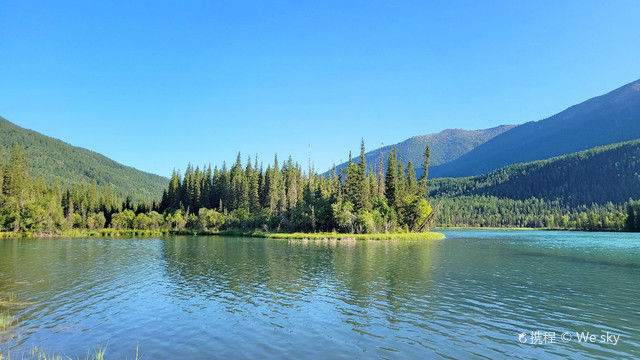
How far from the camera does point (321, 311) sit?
1045 inches

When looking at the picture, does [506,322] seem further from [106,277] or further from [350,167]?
[350,167]

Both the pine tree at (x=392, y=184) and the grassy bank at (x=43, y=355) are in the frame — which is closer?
the grassy bank at (x=43, y=355)

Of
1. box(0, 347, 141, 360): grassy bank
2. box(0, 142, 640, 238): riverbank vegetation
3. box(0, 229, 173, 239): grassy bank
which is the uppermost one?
box(0, 142, 640, 238): riverbank vegetation

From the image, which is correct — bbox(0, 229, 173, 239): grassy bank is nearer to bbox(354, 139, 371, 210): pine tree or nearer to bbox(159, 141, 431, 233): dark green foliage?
bbox(159, 141, 431, 233): dark green foliage

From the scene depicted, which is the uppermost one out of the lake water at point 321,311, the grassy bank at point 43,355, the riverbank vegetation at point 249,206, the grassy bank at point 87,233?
the riverbank vegetation at point 249,206

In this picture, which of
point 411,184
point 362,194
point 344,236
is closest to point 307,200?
point 362,194

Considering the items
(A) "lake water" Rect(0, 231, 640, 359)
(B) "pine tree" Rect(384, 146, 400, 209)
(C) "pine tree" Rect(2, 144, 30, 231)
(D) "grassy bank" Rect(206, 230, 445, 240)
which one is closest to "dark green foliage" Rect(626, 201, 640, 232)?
(D) "grassy bank" Rect(206, 230, 445, 240)

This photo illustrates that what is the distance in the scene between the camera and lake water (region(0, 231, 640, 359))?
63.2 feet

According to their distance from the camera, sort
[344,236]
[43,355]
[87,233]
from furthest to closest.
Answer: [87,233]
[344,236]
[43,355]

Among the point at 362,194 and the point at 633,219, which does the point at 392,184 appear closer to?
the point at 362,194

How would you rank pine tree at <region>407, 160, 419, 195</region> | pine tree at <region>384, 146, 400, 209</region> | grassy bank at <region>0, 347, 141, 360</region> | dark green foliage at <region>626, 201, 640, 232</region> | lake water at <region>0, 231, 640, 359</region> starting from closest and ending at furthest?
grassy bank at <region>0, 347, 141, 360</region>, lake water at <region>0, 231, 640, 359</region>, pine tree at <region>384, 146, 400, 209</region>, pine tree at <region>407, 160, 419, 195</region>, dark green foliage at <region>626, 201, 640, 232</region>

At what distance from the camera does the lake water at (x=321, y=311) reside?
1925 centimetres

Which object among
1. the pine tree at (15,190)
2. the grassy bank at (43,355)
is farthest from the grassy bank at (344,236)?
the grassy bank at (43,355)

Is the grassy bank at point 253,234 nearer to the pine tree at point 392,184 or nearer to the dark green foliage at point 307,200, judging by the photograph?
the dark green foliage at point 307,200
